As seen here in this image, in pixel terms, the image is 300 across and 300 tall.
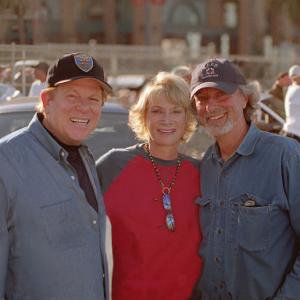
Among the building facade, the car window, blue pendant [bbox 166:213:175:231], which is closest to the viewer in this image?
blue pendant [bbox 166:213:175:231]

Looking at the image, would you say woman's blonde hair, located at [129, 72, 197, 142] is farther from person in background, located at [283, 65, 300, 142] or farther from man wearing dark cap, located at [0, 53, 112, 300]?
person in background, located at [283, 65, 300, 142]

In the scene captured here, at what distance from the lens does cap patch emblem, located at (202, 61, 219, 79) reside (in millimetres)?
3486

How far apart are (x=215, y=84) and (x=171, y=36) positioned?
46.8 meters

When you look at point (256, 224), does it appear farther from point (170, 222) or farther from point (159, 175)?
point (159, 175)

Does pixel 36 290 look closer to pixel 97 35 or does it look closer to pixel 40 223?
pixel 40 223

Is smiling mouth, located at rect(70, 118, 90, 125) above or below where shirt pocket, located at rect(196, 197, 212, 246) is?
above

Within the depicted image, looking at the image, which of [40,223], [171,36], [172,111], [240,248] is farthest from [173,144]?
[171,36]

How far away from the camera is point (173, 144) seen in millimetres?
3766

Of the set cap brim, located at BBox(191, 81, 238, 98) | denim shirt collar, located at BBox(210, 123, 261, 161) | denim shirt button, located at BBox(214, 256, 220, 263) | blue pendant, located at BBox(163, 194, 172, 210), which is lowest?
denim shirt button, located at BBox(214, 256, 220, 263)

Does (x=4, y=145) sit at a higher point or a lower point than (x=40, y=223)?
higher

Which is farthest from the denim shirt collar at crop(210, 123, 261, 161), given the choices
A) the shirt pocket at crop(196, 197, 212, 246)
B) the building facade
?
the building facade

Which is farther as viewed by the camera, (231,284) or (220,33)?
(220,33)

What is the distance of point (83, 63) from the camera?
3105 millimetres

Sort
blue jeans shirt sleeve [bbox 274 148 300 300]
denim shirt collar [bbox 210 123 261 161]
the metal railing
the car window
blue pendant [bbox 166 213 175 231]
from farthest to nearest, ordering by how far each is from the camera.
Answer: the metal railing → the car window → blue pendant [bbox 166 213 175 231] → denim shirt collar [bbox 210 123 261 161] → blue jeans shirt sleeve [bbox 274 148 300 300]
